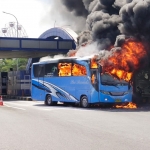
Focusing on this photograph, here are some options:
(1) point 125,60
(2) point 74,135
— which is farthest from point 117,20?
(2) point 74,135

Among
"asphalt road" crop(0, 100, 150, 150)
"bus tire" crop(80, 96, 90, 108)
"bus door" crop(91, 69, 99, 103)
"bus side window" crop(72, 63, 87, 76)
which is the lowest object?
"asphalt road" crop(0, 100, 150, 150)

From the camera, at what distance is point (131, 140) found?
959 cm

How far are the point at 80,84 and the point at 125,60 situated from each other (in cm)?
267

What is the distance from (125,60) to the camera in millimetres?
20688

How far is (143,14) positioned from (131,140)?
44.3 feet

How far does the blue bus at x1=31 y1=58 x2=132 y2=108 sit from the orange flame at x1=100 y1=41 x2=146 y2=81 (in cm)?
36

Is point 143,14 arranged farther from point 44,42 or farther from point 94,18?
point 44,42

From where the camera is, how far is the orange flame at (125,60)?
2017 centimetres

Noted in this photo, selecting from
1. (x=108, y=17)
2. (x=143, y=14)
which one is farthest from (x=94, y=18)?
(x=143, y=14)

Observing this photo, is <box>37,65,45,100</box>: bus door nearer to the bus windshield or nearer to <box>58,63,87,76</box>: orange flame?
Answer: <box>58,63,87,76</box>: orange flame

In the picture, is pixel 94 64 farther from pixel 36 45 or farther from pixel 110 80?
pixel 36 45

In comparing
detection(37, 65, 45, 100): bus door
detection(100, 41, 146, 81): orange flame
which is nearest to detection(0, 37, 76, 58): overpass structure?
detection(37, 65, 45, 100): bus door

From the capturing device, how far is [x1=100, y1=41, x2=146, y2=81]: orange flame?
20.2m

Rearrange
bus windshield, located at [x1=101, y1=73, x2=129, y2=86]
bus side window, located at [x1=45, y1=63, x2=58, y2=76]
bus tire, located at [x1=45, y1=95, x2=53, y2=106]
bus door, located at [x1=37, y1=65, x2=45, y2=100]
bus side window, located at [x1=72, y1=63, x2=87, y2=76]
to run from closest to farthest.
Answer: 1. bus windshield, located at [x1=101, y1=73, x2=129, y2=86]
2. bus side window, located at [x1=72, y1=63, x2=87, y2=76]
3. bus side window, located at [x1=45, y1=63, x2=58, y2=76]
4. bus tire, located at [x1=45, y1=95, x2=53, y2=106]
5. bus door, located at [x1=37, y1=65, x2=45, y2=100]
